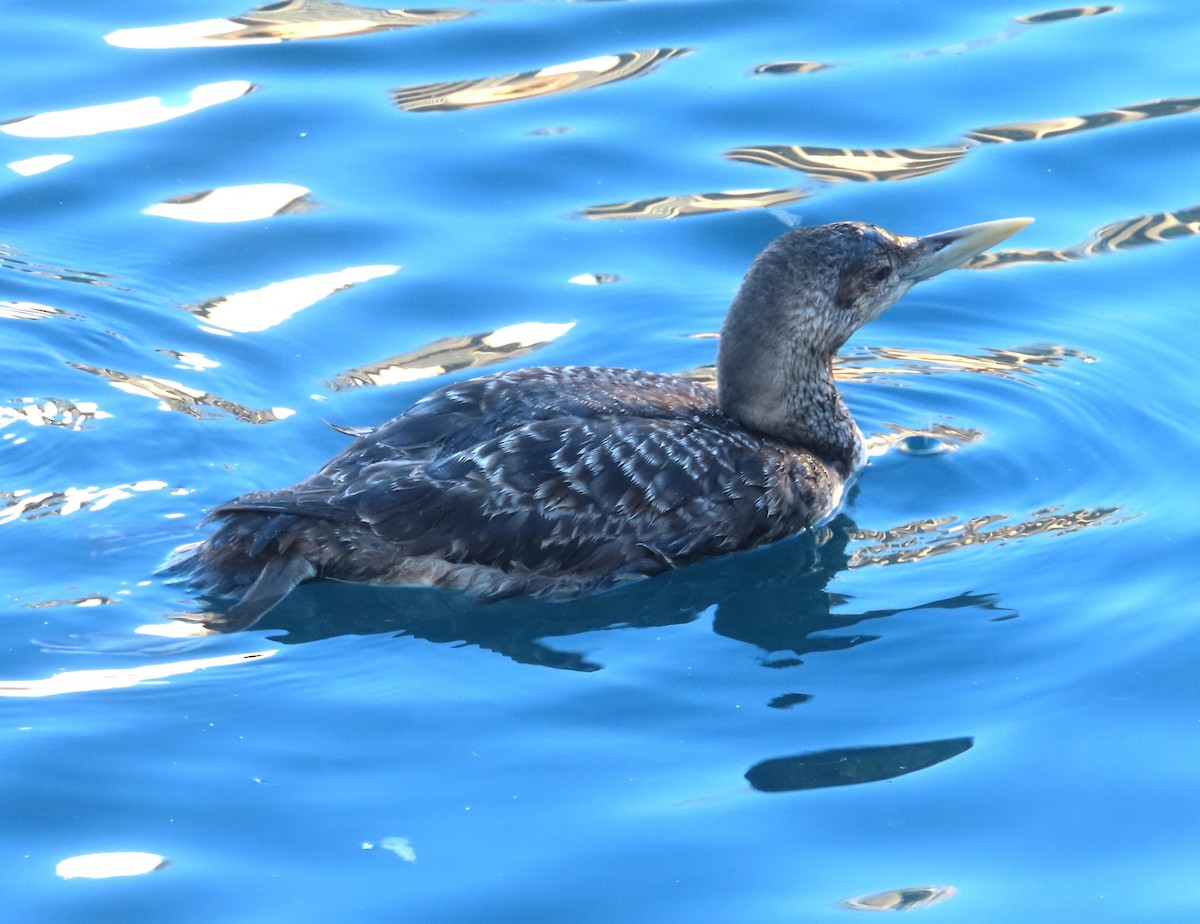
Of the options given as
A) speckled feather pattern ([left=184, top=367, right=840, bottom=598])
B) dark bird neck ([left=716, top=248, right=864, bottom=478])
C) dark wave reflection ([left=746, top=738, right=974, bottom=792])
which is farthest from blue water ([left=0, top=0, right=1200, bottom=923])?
dark bird neck ([left=716, top=248, right=864, bottom=478])

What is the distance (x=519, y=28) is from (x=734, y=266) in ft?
8.17

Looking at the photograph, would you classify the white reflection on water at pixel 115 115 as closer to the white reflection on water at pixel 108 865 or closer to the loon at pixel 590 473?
the loon at pixel 590 473

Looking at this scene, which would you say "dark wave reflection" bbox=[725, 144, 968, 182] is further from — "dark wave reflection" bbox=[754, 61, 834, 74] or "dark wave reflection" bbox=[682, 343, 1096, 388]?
"dark wave reflection" bbox=[682, 343, 1096, 388]

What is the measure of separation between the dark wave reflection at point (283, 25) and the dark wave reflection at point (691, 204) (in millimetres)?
2118

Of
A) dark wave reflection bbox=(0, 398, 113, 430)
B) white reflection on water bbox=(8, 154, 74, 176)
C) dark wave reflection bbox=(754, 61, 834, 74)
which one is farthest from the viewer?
dark wave reflection bbox=(754, 61, 834, 74)

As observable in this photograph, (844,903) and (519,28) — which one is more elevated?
(519,28)

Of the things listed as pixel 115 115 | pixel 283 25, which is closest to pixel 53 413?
pixel 115 115

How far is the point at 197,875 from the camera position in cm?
456

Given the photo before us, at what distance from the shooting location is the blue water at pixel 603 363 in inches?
185

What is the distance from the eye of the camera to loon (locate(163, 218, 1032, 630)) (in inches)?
225

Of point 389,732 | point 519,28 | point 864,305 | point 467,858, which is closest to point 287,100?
point 519,28

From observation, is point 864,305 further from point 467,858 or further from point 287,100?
point 287,100

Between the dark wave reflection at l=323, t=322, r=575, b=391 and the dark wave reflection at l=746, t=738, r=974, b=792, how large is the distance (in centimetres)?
273

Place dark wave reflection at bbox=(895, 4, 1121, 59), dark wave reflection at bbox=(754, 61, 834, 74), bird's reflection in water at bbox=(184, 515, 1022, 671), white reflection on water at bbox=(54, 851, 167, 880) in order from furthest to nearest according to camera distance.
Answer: dark wave reflection at bbox=(895, 4, 1121, 59)
dark wave reflection at bbox=(754, 61, 834, 74)
bird's reflection in water at bbox=(184, 515, 1022, 671)
white reflection on water at bbox=(54, 851, 167, 880)
